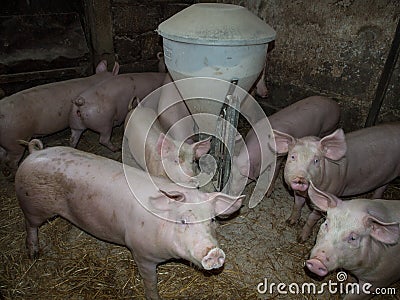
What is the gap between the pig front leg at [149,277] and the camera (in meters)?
2.24

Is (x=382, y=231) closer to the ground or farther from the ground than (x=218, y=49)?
closer to the ground

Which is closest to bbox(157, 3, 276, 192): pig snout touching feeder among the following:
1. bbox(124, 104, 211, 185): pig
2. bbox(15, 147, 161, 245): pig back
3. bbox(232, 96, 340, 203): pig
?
bbox(124, 104, 211, 185): pig

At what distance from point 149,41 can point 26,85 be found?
180cm

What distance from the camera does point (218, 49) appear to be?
7.20 ft

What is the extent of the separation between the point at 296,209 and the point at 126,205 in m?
1.74

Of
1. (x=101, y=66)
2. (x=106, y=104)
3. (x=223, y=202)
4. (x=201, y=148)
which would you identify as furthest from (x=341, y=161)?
(x=101, y=66)

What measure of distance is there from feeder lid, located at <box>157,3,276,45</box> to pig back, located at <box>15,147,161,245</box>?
987 mm

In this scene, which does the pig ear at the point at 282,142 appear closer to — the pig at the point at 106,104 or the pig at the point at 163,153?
the pig at the point at 163,153

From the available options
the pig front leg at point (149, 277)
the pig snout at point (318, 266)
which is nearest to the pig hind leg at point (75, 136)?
the pig front leg at point (149, 277)

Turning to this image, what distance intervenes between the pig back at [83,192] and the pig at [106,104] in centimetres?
152

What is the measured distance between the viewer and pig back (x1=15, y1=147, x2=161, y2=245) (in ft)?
7.27

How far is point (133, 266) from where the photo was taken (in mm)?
2762

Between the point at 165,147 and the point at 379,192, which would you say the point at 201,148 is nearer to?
the point at 165,147

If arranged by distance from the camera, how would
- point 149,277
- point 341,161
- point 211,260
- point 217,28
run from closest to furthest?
point 211,260
point 217,28
point 149,277
point 341,161
